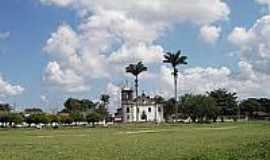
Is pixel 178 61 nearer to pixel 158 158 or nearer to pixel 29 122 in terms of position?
pixel 29 122

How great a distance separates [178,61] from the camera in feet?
521

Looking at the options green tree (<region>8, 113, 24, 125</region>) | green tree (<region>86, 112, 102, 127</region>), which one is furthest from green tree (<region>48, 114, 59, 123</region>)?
green tree (<region>8, 113, 24, 125</region>)

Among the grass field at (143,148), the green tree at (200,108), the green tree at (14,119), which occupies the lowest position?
the grass field at (143,148)

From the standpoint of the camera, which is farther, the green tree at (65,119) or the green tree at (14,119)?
the green tree at (65,119)

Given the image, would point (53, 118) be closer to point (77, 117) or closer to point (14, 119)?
point (77, 117)

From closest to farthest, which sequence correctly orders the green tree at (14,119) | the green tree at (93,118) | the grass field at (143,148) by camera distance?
1. the grass field at (143,148)
2. the green tree at (14,119)
3. the green tree at (93,118)

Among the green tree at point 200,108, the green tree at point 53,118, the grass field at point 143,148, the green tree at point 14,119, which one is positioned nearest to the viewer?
the grass field at point 143,148

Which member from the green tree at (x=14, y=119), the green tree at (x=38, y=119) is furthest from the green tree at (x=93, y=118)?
the green tree at (x=14, y=119)

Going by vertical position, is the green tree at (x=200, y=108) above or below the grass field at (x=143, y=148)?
above

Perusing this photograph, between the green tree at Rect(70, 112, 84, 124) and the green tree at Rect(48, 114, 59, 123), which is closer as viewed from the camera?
the green tree at Rect(48, 114, 59, 123)

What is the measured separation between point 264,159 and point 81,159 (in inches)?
403

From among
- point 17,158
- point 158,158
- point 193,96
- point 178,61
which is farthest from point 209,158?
point 193,96

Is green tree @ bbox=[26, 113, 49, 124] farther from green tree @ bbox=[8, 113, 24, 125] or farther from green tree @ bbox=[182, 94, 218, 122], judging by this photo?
green tree @ bbox=[182, 94, 218, 122]

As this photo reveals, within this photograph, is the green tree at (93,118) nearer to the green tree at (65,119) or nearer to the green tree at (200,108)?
the green tree at (65,119)
